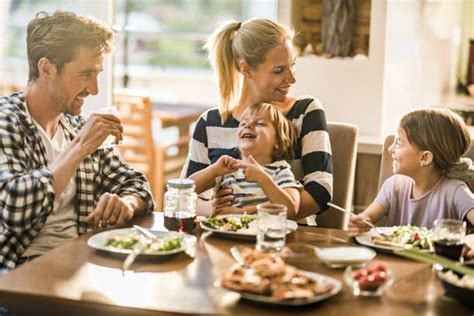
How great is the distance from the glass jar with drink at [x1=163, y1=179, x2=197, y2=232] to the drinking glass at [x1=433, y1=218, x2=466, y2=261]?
25.9 inches

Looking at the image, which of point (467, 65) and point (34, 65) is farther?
point (467, 65)

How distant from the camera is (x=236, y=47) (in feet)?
9.25

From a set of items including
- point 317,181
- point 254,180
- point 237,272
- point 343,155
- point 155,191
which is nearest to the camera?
point 237,272

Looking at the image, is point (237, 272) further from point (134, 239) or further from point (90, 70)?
point (90, 70)

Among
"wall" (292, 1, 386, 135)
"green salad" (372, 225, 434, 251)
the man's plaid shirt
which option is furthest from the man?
"wall" (292, 1, 386, 135)

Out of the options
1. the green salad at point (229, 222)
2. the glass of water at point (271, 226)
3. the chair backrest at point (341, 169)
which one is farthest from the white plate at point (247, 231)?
the chair backrest at point (341, 169)

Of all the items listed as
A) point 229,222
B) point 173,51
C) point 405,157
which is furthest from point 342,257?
point 173,51

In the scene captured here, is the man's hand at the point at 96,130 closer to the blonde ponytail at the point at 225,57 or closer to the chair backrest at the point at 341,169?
the blonde ponytail at the point at 225,57

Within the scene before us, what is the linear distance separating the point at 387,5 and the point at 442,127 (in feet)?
3.90

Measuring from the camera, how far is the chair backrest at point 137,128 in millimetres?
5355

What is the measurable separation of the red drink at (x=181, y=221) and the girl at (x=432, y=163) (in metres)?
0.53

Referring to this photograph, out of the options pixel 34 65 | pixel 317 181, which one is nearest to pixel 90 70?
pixel 34 65

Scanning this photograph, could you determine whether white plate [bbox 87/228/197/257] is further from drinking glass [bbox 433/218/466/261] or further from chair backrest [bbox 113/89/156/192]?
chair backrest [bbox 113/89/156/192]

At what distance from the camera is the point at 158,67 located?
8.12 m
